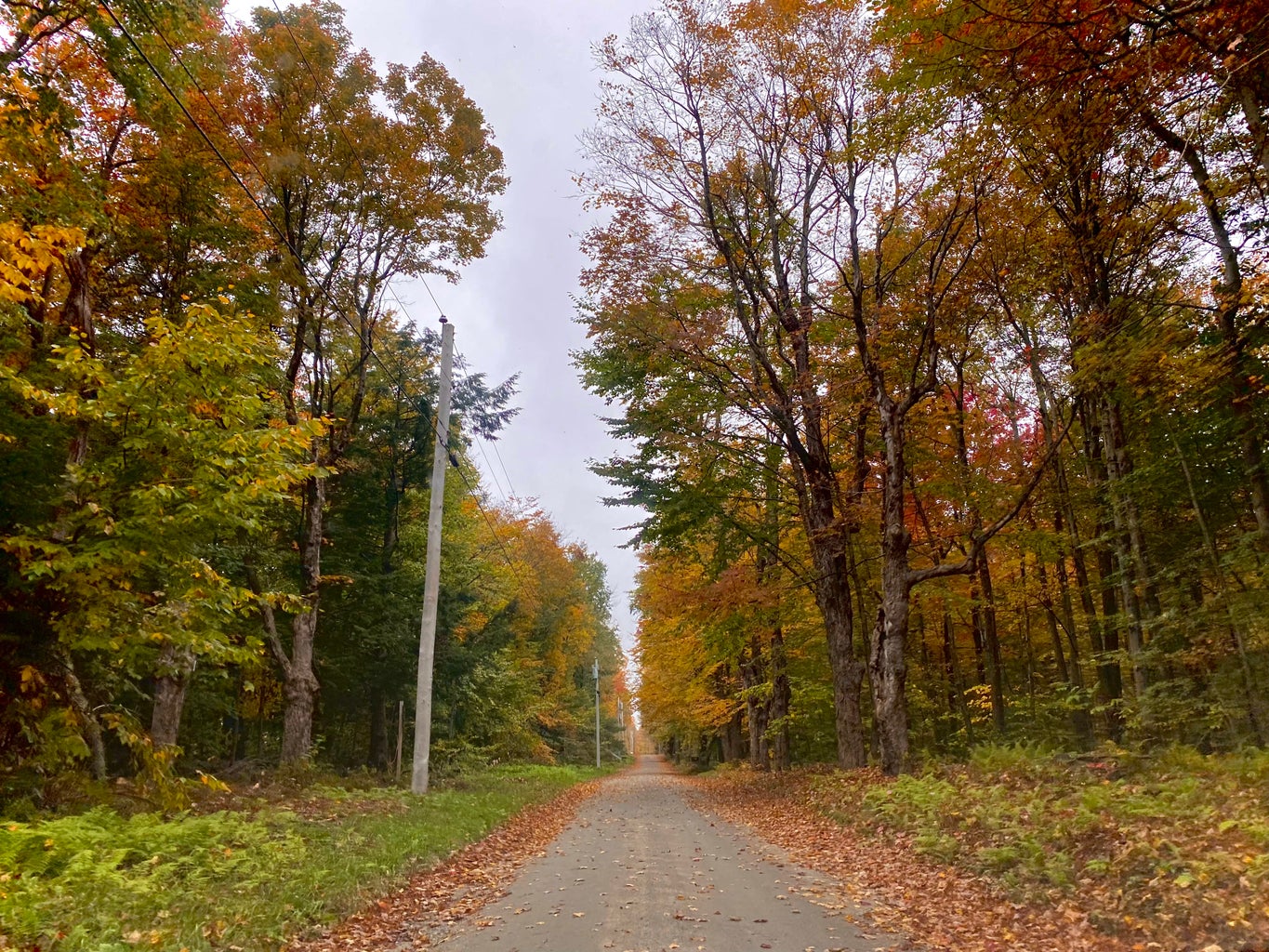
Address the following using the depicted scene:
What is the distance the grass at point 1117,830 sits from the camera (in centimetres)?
456

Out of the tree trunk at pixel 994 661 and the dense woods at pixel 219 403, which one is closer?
the dense woods at pixel 219 403

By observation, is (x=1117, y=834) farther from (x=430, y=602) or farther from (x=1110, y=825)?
(x=430, y=602)

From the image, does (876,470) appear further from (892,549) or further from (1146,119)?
(1146,119)

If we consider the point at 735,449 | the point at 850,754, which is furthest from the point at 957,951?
the point at 735,449

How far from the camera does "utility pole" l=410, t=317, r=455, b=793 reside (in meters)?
13.7

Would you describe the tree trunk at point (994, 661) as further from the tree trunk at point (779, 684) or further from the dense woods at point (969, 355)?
the tree trunk at point (779, 684)

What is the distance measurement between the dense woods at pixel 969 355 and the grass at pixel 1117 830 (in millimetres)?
2855

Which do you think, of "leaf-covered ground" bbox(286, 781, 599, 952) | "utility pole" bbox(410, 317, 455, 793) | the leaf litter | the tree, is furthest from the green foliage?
the tree

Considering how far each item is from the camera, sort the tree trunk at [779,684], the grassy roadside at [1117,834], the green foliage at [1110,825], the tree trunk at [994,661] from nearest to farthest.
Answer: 1. the grassy roadside at [1117,834]
2. the green foliage at [1110,825]
3. the tree trunk at [994,661]
4. the tree trunk at [779,684]

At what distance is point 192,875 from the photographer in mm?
6039

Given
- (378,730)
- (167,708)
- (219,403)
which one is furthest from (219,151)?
(378,730)

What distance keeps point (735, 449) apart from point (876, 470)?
3631 mm

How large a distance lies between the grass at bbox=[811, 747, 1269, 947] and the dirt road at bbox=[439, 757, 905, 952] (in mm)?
1575

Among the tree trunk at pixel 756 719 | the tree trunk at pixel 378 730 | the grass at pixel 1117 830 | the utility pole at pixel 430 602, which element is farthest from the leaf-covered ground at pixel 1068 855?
the tree trunk at pixel 756 719
